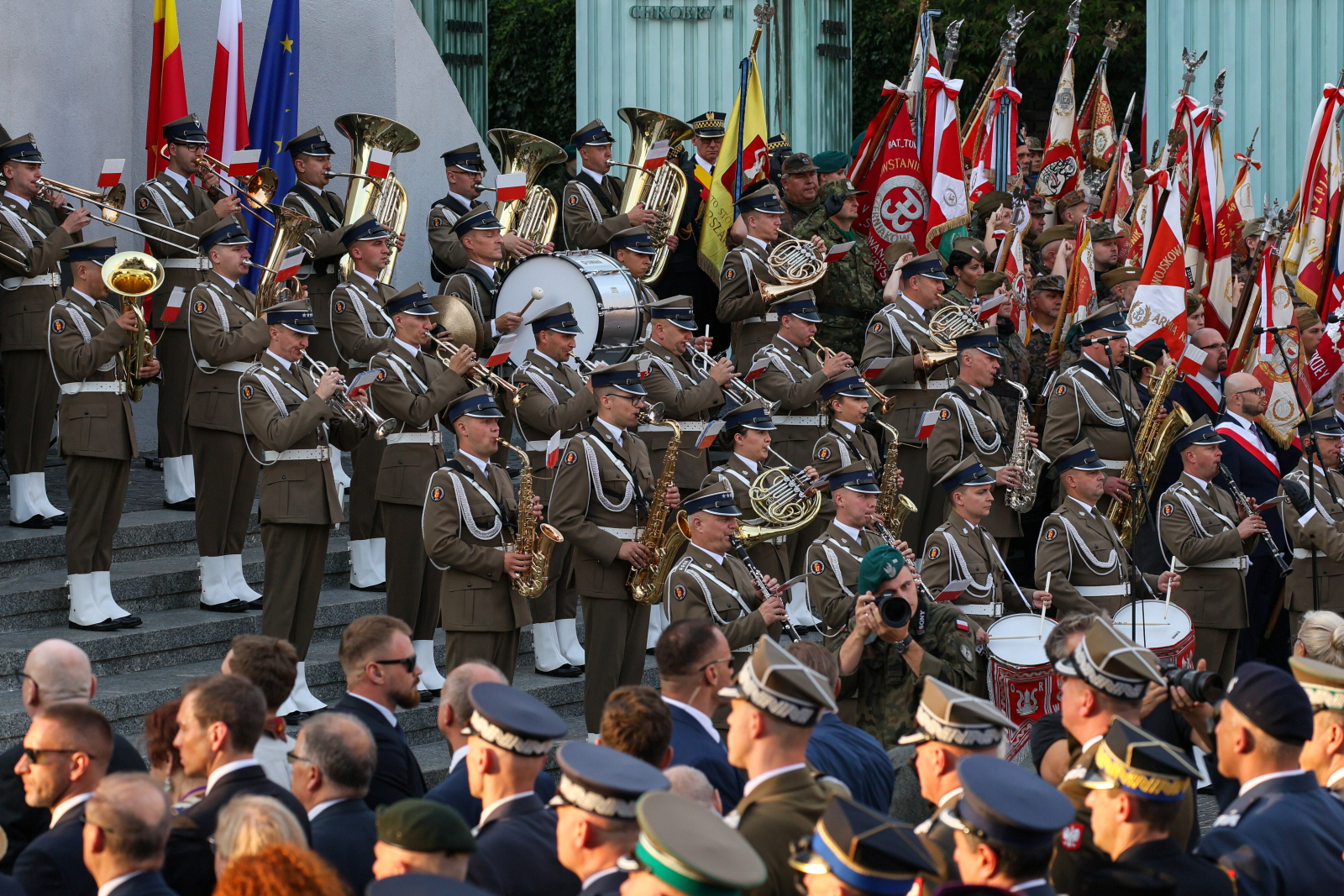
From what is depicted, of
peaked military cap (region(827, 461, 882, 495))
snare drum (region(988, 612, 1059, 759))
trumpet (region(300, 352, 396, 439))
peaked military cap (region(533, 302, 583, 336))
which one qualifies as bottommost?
snare drum (region(988, 612, 1059, 759))

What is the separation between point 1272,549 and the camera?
11.8m

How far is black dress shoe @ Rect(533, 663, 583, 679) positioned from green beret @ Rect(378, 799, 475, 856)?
6.55 m

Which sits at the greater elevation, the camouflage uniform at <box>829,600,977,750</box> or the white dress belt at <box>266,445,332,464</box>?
the white dress belt at <box>266,445,332,464</box>

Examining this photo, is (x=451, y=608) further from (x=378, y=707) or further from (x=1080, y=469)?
(x=1080, y=469)

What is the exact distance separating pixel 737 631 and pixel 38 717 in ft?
14.5

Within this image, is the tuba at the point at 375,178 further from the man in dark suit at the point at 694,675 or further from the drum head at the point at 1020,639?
the man in dark suit at the point at 694,675

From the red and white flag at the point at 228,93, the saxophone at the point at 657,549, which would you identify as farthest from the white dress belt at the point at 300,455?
the red and white flag at the point at 228,93

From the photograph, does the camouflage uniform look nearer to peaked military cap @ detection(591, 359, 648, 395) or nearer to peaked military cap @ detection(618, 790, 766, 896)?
peaked military cap @ detection(591, 359, 648, 395)

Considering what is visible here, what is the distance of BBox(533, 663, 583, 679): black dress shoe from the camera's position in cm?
1109

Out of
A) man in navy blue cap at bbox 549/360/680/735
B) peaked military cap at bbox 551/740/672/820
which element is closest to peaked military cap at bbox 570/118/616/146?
man in navy blue cap at bbox 549/360/680/735

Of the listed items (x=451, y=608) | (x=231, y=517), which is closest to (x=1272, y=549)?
(x=451, y=608)

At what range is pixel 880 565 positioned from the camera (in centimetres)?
838

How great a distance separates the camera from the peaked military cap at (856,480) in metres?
10.2

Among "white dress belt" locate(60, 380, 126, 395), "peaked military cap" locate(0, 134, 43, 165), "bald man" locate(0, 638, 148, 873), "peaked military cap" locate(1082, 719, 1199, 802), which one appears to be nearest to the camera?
"peaked military cap" locate(1082, 719, 1199, 802)
